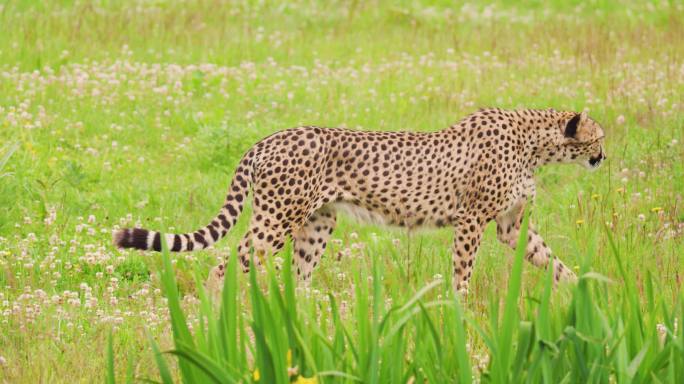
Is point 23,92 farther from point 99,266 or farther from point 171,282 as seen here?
point 171,282

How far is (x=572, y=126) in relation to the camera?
7.59 metres

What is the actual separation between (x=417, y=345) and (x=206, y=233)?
2.70 meters

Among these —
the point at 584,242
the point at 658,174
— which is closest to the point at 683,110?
the point at 658,174

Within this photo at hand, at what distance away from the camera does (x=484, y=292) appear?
6.79 m

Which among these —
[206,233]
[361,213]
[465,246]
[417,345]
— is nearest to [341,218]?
[361,213]

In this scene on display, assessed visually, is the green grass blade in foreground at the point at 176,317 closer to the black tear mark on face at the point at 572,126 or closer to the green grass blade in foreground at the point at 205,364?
the green grass blade in foreground at the point at 205,364

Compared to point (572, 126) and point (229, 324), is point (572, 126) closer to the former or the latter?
point (572, 126)

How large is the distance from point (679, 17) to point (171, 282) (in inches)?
469

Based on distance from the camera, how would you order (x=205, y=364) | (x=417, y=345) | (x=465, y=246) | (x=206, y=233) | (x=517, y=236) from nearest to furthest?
(x=205, y=364) → (x=417, y=345) → (x=206, y=233) → (x=465, y=246) → (x=517, y=236)

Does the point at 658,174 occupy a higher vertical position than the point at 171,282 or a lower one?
lower

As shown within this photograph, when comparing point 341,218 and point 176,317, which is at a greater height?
point 176,317

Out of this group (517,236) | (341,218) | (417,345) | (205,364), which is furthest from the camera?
(341,218)

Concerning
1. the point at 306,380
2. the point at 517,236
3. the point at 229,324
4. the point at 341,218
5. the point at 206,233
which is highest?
the point at 229,324

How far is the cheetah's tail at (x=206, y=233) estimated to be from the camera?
6.13 metres
